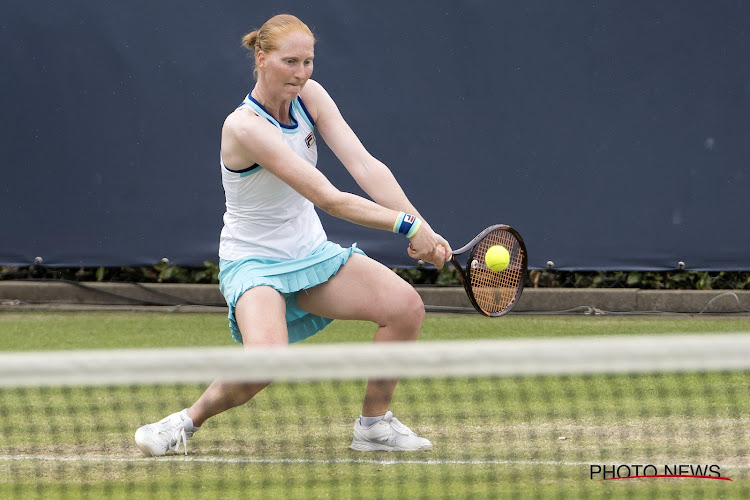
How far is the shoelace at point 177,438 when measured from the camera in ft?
12.3

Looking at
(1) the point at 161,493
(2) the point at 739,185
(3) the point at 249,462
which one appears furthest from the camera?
(2) the point at 739,185

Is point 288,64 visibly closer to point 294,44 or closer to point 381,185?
point 294,44

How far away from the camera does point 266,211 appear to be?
3.77m

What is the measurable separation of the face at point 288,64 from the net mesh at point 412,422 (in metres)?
0.91

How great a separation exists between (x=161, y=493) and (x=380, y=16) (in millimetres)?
3916

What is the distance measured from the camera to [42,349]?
588cm

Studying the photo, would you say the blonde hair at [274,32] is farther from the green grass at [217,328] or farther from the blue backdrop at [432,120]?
the blue backdrop at [432,120]

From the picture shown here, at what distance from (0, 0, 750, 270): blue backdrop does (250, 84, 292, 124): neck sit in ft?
9.39

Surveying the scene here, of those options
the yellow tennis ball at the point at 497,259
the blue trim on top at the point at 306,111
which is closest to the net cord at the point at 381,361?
the blue trim on top at the point at 306,111

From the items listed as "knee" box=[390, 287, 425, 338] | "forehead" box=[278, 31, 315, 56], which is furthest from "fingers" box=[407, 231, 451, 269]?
"forehead" box=[278, 31, 315, 56]

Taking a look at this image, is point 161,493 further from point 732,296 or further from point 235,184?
point 732,296

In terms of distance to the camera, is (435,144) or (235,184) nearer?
(235,184)

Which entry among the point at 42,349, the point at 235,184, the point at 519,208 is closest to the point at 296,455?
the point at 235,184

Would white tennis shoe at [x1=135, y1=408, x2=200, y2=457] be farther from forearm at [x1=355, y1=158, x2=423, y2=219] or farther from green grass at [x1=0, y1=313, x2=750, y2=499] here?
forearm at [x1=355, y1=158, x2=423, y2=219]
